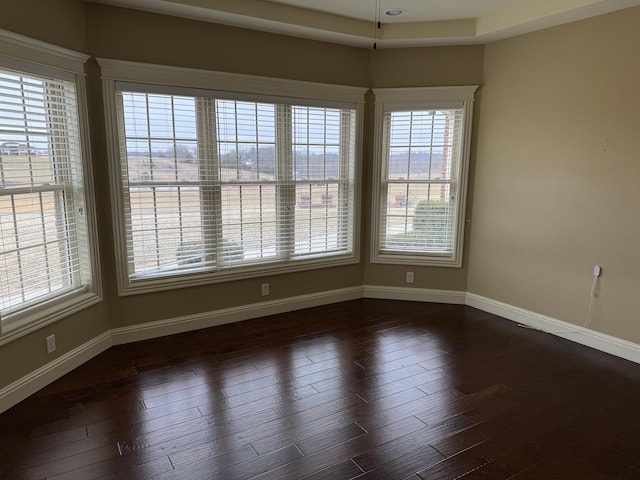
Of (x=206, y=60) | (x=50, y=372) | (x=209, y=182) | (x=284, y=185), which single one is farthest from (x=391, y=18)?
(x=50, y=372)

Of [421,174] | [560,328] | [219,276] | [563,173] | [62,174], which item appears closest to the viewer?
[62,174]

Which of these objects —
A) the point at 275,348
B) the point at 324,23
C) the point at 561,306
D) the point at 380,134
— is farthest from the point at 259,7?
the point at 561,306

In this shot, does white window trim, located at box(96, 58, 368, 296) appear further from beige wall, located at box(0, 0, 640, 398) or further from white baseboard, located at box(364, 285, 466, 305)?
white baseboard, located at box(364, 285, 466, 305)

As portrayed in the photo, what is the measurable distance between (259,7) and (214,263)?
85.4 inches

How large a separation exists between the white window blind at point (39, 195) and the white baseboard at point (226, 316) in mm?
588

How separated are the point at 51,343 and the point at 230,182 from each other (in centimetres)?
→ 183

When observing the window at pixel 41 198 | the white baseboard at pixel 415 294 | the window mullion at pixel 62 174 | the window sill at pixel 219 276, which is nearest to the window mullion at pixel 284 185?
the window sill at pixel 219 276

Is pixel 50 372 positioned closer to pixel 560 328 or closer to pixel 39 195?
pixel 39 195

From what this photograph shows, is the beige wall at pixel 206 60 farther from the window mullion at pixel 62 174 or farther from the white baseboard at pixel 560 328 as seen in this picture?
the white baseboard at pixel 560 328

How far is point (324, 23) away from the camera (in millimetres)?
3639

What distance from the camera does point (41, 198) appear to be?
9.26 feet

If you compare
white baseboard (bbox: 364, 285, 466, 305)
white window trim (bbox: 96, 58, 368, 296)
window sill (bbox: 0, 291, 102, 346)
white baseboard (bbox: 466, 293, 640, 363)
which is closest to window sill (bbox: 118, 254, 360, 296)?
white window trim (bbox: 96, 58, 368, 296)

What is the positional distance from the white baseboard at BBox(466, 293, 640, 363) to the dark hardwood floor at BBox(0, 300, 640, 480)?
108 millimetres

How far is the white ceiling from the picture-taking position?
317 cm
